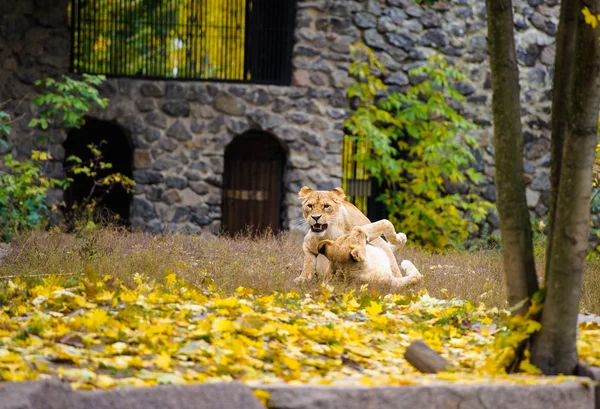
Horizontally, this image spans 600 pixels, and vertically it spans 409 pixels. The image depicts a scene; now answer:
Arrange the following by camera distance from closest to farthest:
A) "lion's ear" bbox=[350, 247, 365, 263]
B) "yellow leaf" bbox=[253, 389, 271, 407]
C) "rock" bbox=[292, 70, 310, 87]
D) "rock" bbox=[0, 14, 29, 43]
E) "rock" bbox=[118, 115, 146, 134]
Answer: "yellow leaf" bbox=[253, 389, 271, 407] → "lion's ear" bbox=[350, 247, 365, 263] → "rock" bbox=[0, 14, 29, 43] → "rock" bbox=[118, 115, 146, 134] → "rock" bbox=[292, 70, 310, 87]

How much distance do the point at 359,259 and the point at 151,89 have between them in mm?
5541

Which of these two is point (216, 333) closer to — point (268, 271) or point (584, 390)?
point (584, 390)

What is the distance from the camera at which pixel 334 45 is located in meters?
11.7

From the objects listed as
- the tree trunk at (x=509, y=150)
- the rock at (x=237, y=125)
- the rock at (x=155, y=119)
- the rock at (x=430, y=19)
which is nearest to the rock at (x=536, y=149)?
the rock at (x=430, y=19)

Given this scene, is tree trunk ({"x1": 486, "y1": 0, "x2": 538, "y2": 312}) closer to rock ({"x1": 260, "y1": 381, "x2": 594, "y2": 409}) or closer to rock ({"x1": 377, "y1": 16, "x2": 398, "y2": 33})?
rock ({"x1": 260, "y1": 381, "x2": 594, "y2": 409})

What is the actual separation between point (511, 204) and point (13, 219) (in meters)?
6.40

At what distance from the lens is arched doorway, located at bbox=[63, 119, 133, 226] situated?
37.9 ft

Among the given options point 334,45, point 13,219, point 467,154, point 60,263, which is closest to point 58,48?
point 13,219

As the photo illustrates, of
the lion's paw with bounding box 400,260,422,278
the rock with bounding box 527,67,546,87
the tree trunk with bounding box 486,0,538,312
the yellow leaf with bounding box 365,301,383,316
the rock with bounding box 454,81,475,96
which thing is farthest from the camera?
the rock with bounding box 527,67,546,87

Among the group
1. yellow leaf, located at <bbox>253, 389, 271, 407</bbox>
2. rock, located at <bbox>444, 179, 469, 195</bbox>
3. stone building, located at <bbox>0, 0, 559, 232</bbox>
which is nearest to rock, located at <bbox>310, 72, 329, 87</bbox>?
stone building, located at <bbox>0, 0, 559, 232</bbox>

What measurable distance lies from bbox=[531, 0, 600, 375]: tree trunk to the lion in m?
2.40

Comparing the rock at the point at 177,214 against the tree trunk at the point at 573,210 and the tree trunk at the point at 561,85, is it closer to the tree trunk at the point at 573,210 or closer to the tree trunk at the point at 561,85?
the tree trunk at the point at 561,85

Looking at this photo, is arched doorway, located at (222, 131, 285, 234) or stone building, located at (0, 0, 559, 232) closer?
stone building, located at (0, 0, 559, 232)

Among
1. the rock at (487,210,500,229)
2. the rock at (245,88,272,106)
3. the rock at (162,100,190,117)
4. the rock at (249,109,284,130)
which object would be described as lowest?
the rock at (487,210,500,229)
